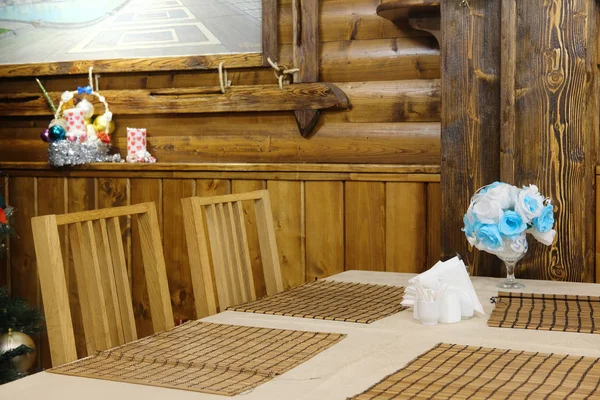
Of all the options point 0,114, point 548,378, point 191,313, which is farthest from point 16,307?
point 548,378

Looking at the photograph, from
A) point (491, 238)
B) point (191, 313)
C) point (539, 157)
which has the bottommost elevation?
point (191, 313)

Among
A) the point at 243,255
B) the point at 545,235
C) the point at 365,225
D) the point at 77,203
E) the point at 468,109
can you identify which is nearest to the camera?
the point at 545,235

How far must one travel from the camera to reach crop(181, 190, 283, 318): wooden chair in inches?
78.6

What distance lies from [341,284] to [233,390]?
0.97 metres

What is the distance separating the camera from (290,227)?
318 centimetres

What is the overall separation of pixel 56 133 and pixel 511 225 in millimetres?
2157

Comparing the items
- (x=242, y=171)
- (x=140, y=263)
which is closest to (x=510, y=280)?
(x=242, y=171)

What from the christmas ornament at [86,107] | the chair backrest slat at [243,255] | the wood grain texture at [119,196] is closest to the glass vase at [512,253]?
the chair backrest slat at [243,255]

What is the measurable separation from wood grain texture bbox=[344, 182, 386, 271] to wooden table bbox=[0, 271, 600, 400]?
106cm

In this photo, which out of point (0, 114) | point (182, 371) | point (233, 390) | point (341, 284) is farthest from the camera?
point (0, 114)

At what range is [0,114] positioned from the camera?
12.3 ft

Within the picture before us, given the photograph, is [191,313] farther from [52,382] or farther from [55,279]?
[52,382]

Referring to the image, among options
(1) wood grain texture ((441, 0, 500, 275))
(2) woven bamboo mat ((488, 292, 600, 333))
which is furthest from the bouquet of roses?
(1) wood grain texture ((441, 0, 500, 275))

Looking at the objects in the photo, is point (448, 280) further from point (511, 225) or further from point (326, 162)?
point (326, 162)
